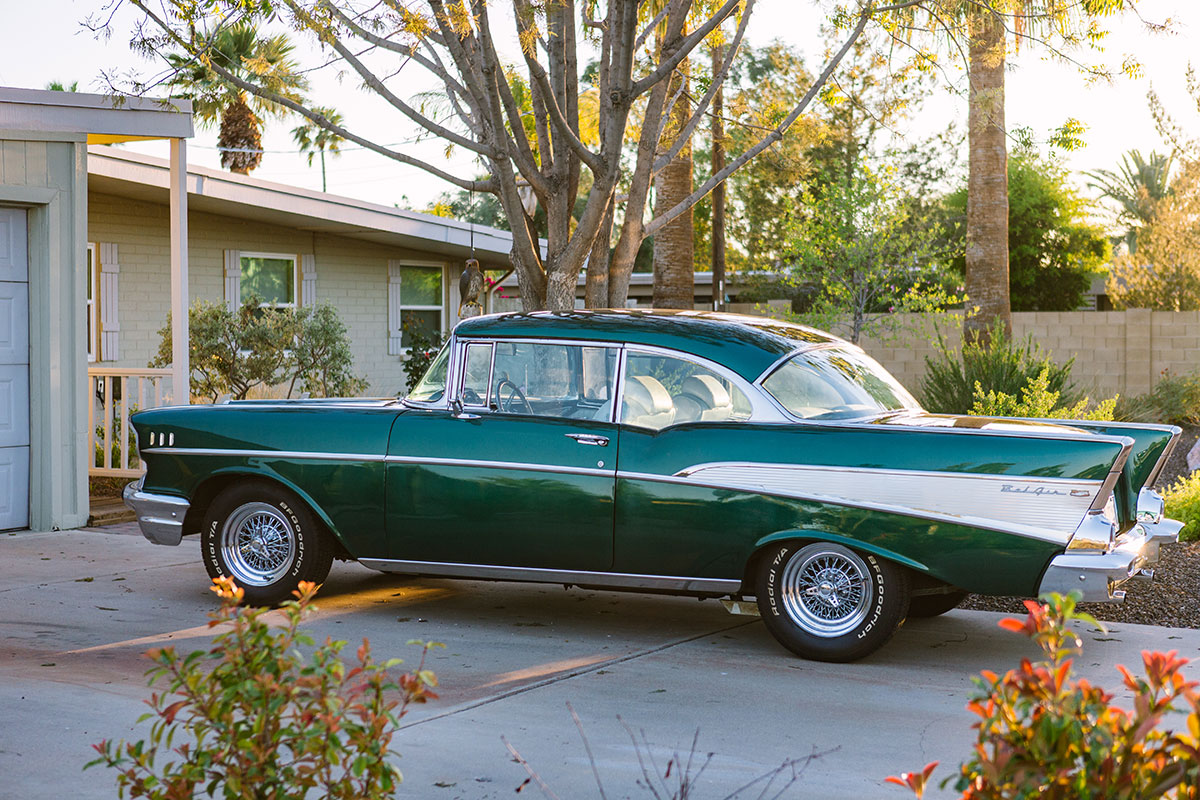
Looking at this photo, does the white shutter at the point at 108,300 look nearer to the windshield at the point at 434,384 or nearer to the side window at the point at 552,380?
the windshield at the point at 434,384

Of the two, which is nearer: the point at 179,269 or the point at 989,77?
the point at 179,269

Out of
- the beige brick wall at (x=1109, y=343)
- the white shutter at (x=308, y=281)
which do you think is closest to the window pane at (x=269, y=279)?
the white shutter at (x=308, y=281)

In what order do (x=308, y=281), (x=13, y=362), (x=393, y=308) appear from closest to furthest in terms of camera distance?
(x=13, y=362)
(x=308, y=281)
(x=393, y=308)

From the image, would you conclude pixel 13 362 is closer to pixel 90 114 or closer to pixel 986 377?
pixel 90 114

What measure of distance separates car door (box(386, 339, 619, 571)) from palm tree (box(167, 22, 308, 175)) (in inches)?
191

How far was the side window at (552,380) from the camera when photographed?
6.60m

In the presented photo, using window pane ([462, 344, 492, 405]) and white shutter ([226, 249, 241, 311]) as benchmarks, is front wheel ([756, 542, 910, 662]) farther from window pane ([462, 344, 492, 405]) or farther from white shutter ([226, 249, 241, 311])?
white shutter ([226, 249, 241, 311])

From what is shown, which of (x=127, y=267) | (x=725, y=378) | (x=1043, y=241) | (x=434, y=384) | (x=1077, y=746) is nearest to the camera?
(x=1077, y=746)

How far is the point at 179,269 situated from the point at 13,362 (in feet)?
5.42

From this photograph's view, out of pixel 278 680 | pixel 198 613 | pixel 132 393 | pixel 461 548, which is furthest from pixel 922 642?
pixel 132 393

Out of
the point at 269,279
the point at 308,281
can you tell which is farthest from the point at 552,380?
the point at 308,281

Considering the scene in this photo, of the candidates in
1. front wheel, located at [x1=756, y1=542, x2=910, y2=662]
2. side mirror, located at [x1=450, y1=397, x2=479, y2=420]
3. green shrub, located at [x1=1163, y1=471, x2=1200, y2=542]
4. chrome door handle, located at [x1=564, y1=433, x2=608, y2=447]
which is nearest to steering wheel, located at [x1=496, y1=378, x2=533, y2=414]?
side mirror, located at [x1=450, y1=397, x2=479, y2=420]

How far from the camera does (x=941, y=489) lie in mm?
5832

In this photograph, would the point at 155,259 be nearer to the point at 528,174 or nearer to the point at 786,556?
the point at 528,174
